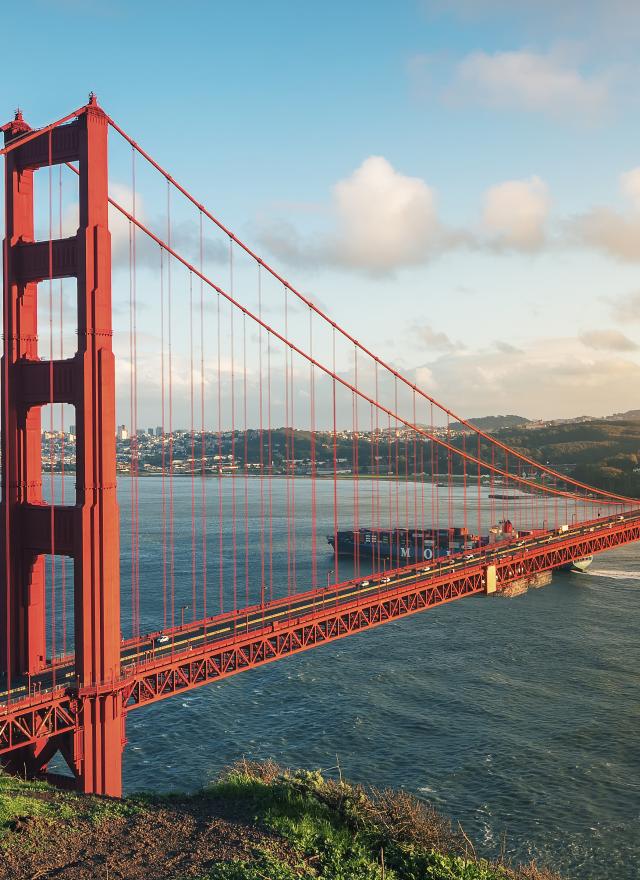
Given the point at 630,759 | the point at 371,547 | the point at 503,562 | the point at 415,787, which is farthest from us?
the point at 371,547

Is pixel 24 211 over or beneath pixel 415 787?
over

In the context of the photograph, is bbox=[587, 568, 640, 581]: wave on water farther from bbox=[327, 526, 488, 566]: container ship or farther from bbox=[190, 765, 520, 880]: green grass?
bbox=[190, 765, 520, 880]: green grass

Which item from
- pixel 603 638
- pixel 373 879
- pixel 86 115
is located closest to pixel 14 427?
pixel 86 115

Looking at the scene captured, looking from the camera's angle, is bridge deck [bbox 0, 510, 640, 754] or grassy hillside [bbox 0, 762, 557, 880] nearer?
grassy hillside [bbox 0, 762, 557, 880]

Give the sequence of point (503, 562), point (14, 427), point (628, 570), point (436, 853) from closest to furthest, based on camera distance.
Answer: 1. point (436, 853)
2. point (14, 427)
3. point (503, 562)
4. point (628, 570)

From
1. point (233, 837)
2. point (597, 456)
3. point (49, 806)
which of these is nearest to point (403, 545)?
point (49, 806)

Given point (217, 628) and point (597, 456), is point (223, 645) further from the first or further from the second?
point (597, 456)

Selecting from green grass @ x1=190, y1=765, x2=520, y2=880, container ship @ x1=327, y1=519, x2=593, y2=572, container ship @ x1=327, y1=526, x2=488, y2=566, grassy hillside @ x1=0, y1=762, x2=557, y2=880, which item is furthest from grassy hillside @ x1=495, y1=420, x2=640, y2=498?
grassy hillside @ x1=0, y1=762, x2=557, y2=880

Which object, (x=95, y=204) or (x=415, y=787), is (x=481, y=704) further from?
(x=95, y=204)

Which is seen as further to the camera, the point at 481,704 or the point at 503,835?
the point at 481,704
